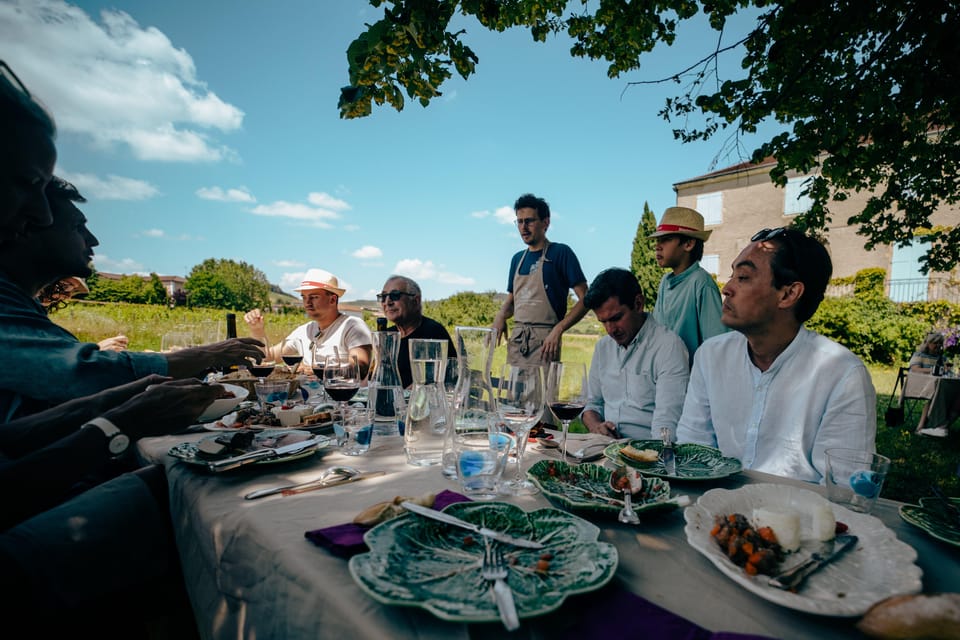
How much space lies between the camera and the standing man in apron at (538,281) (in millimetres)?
4836

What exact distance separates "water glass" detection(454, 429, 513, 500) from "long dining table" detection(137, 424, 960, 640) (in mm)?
74

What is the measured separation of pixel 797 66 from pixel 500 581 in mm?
4682

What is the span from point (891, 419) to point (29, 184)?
9.72 metres

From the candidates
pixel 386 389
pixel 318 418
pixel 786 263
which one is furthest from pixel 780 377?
pixel 318 418

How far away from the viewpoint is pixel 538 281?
4.92m

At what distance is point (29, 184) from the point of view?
139cm

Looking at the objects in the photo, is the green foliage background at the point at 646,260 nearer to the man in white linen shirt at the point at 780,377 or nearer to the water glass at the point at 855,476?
the man in white linen shirt at the point at 780,377

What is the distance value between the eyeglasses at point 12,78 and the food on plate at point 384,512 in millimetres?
1718

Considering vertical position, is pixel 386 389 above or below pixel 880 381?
above

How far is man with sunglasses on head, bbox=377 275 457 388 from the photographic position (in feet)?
13.8

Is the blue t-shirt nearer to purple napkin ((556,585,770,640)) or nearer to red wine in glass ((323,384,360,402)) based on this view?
red wine in glass ((323,384,360,402))

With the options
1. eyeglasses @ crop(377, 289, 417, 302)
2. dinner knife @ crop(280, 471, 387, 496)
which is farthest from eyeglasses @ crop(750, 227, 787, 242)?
eyeglasses @ crop(377, 289, 417, 302)

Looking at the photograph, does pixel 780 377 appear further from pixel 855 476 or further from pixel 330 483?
pixel 330 483

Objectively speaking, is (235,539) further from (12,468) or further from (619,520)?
(619,520)
